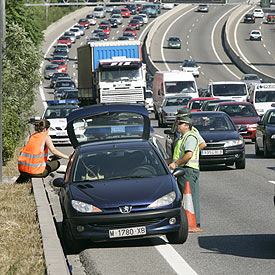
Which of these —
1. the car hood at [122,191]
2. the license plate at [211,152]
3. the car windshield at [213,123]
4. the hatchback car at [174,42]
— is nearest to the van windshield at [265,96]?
the car windshield at [213,123]

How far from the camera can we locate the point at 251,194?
1720 centimetres

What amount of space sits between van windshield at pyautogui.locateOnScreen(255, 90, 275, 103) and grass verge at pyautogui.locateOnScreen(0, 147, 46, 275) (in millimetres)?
24103

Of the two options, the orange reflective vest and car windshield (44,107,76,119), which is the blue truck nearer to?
car windshield (44,107,76,119)

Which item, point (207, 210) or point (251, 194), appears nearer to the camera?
point (207, 210)

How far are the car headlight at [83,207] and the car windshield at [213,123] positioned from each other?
12516 mm

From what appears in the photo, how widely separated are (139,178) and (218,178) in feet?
29.9

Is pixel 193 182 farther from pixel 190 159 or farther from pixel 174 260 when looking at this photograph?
pixel 174 260

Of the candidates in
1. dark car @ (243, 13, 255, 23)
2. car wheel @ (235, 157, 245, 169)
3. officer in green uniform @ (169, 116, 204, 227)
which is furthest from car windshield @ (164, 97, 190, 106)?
dark car @ (243, 13, 255, 23)

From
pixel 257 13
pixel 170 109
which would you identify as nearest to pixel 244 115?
pixel 170 109

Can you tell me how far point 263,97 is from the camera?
40.2 meters

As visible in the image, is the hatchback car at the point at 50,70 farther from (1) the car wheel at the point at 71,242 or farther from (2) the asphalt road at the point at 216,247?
(1) the car wheel at the point at 71,242

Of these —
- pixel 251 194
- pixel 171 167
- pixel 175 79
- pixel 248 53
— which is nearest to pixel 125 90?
pixel 175 79

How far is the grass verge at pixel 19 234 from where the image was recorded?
9461mm

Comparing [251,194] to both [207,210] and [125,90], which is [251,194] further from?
[125,90]
